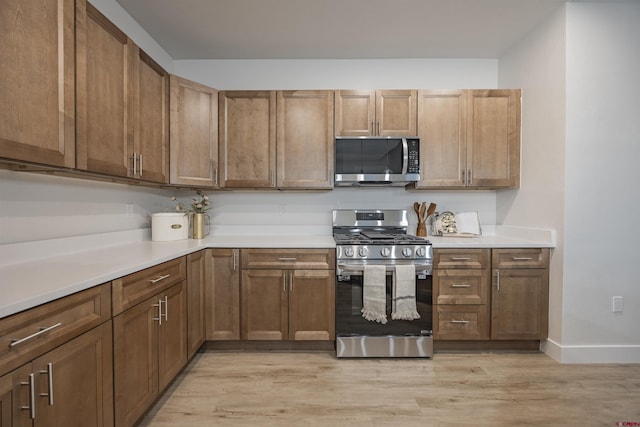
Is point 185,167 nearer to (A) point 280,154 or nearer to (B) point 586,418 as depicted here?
(A) point 280,154

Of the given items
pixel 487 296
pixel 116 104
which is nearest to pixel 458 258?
pixel 487 296

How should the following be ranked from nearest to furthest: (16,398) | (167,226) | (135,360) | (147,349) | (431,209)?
(16,398), (135,360), (147,349), (167,226), (431,209)

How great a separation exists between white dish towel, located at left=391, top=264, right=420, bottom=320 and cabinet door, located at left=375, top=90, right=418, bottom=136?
1231 mm

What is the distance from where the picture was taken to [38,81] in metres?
1.33

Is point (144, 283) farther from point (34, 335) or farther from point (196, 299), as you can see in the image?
point (196, 299)

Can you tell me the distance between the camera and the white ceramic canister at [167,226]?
2.65m

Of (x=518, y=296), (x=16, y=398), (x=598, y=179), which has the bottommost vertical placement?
(x=518, y=296)

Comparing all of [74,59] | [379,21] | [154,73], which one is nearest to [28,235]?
[74,59]

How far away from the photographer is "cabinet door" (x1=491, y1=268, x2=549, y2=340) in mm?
2570

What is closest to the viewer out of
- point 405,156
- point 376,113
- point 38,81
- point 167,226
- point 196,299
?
point 38,81

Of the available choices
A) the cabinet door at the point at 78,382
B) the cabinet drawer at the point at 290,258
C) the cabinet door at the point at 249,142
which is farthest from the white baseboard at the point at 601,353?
the cabinet door at the point at 78,382

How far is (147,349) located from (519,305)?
265 cm

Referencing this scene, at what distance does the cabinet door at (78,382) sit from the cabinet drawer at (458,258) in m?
2.22

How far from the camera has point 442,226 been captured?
313 centimetres
